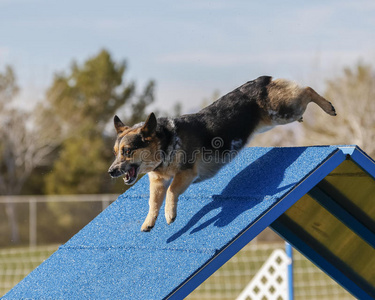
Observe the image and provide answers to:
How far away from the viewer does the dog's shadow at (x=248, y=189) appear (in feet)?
12.9

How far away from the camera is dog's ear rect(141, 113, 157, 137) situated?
12.2ft

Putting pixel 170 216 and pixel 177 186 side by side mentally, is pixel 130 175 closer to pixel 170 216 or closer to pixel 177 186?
pixel 177 186

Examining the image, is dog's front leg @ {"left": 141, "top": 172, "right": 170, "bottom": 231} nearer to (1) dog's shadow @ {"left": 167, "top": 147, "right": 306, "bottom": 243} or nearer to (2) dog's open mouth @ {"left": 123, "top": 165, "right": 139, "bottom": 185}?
(1) dog's shadow @ {"left": 167, "top": 147, "right": 306, "bottom": 243}

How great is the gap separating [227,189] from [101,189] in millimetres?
19766

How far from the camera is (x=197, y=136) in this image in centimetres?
402

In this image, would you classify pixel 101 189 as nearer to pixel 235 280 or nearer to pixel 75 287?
pixel 235 280

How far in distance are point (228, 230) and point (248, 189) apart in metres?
0.49

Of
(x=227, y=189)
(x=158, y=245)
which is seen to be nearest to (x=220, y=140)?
(x=227, y=189)

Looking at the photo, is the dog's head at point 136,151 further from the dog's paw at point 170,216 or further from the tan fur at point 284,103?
the tan fur at point 284,103

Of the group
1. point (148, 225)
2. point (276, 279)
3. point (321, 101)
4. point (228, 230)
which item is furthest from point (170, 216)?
point (276, 279)

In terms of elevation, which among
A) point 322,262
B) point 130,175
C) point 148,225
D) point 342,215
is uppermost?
point 130,175

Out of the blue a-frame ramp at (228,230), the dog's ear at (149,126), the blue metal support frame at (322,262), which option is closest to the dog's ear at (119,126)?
the dog's ear at (149,126)

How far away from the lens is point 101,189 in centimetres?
2380

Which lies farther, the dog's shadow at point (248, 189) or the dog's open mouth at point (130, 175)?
the dog's shadow at point (248, 189)
